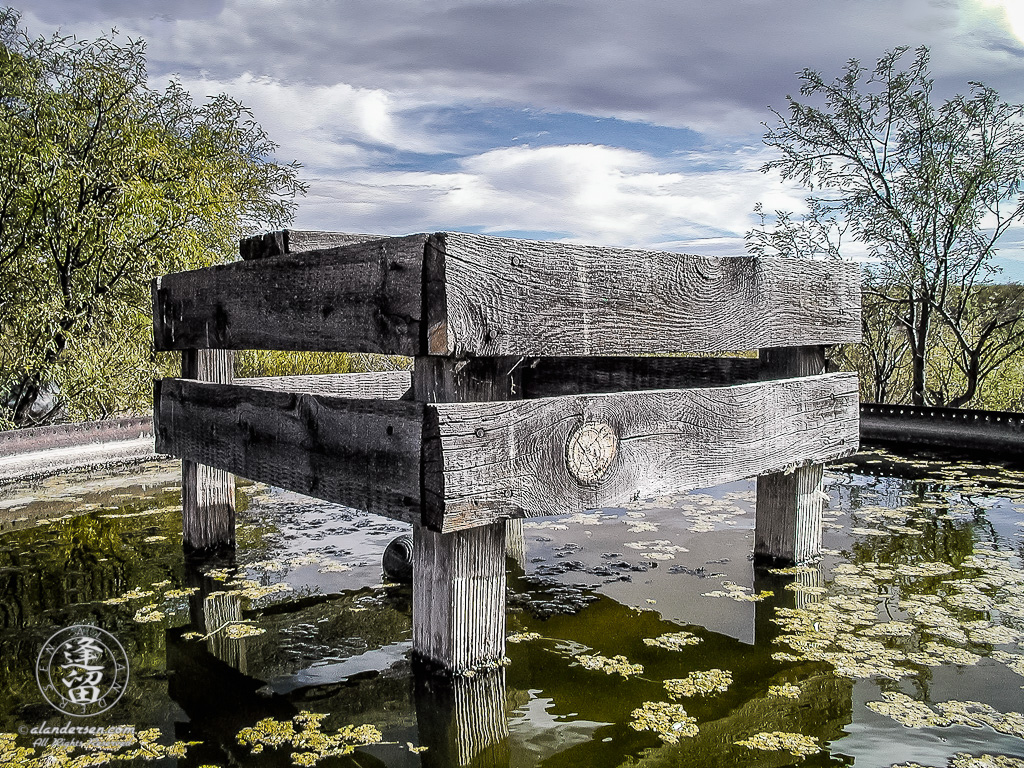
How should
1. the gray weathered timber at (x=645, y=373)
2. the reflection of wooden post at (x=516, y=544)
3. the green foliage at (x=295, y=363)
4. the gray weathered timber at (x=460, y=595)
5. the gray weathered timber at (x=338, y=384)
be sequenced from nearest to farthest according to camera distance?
the gray weathered timber at (x=460, y=595) < the reflection of wooden post at (x=516, y=544) < the gray weathered timber at (x=645, y=373) < the gray weathered timber at (x=338, y=384) < the green foliage at (x=295, y=363)

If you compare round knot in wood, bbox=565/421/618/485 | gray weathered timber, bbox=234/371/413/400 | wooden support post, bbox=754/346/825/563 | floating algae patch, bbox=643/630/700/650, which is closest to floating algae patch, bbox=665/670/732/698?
floating algae patch, bbox=643/630/700/650

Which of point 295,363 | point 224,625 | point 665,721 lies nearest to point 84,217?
point 295,363

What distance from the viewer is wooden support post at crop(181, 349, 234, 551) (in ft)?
9.01

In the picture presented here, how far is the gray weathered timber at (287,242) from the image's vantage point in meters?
2.43

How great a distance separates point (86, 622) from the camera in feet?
7.37

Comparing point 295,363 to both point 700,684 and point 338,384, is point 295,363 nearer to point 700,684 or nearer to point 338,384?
point 338,384

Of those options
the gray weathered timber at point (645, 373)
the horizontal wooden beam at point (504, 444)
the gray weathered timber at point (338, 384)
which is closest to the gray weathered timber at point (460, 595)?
the horizontal wooden beam at point (504, 444)

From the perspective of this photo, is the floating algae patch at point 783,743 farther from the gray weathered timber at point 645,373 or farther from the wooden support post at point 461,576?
the gray weathered timber at point 645,373

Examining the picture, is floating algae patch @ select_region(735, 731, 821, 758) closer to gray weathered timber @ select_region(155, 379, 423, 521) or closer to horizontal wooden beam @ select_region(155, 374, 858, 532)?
horizontal wooden beam @ select_region(155, 374, 858, 532)

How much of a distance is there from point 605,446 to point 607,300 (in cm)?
36

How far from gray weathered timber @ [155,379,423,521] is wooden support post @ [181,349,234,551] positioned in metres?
0.10

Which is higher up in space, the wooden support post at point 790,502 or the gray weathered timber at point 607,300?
the gray weathered timber at point 607,300

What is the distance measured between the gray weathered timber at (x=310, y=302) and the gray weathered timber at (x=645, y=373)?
1186 mm

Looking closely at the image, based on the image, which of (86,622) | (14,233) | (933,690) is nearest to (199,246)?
(14,233)
